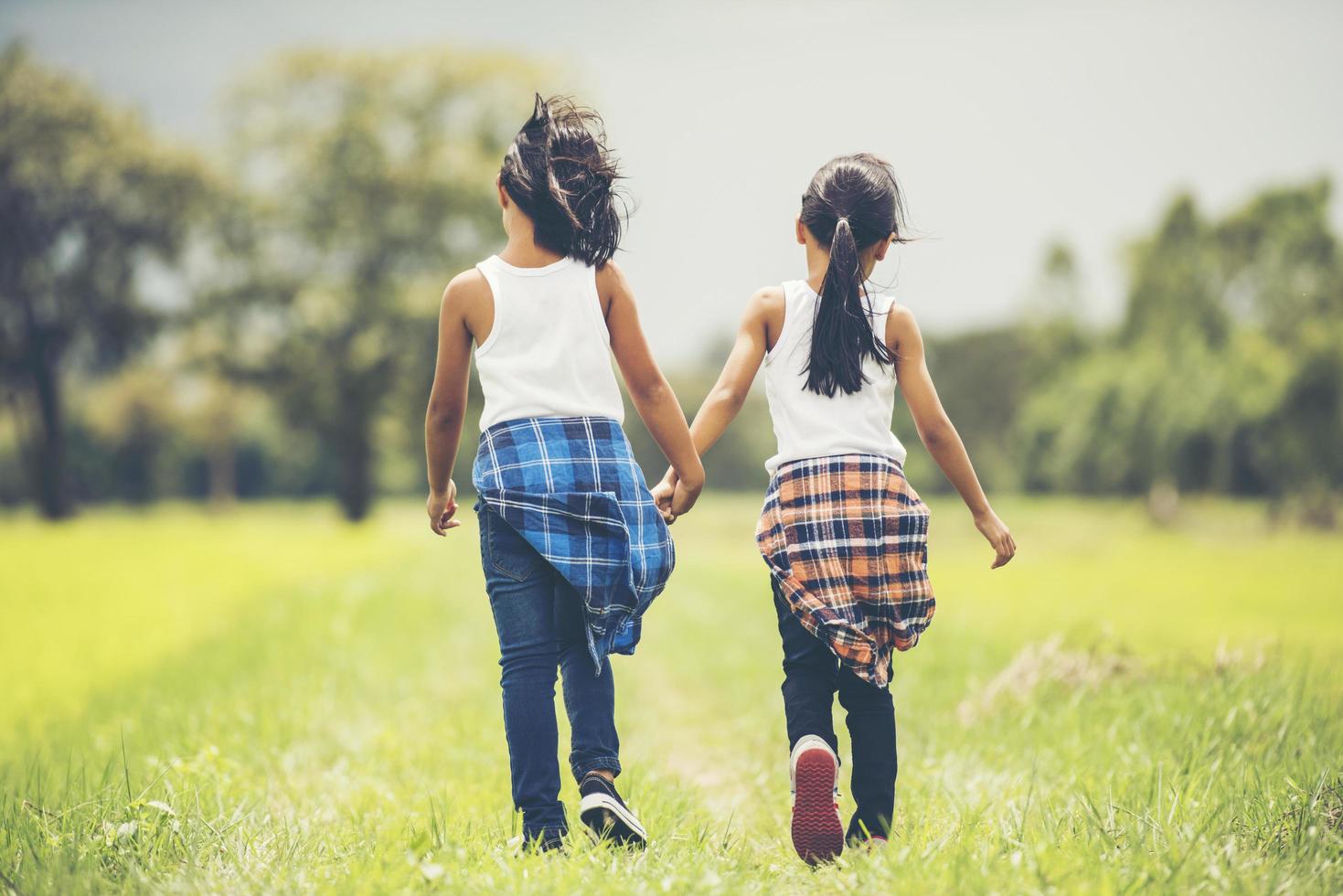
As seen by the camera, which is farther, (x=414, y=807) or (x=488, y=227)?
(x=488, y=227)

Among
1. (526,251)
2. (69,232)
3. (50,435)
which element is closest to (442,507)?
(526,251)

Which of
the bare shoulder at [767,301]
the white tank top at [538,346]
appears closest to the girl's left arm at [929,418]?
the bare shoulder at [767,301]

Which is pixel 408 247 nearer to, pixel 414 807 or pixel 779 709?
pixel 779 709

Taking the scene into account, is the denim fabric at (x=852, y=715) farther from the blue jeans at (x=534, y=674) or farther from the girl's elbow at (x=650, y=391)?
the girl's elbow at (x=650, y=391)

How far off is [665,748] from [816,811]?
2535mm

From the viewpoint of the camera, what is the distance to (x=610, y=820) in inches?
114

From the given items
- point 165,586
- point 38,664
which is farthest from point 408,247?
point 38,664

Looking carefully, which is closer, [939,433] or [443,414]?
[443,414]

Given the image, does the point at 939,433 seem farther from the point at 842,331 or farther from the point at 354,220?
the point at 354,220

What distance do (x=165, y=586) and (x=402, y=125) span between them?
55.8ft

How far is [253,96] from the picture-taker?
89.3 feet

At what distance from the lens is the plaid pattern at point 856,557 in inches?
122

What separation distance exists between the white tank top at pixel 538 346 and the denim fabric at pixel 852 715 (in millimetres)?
953

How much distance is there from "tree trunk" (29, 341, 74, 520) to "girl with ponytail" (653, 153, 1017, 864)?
27.3 meters
